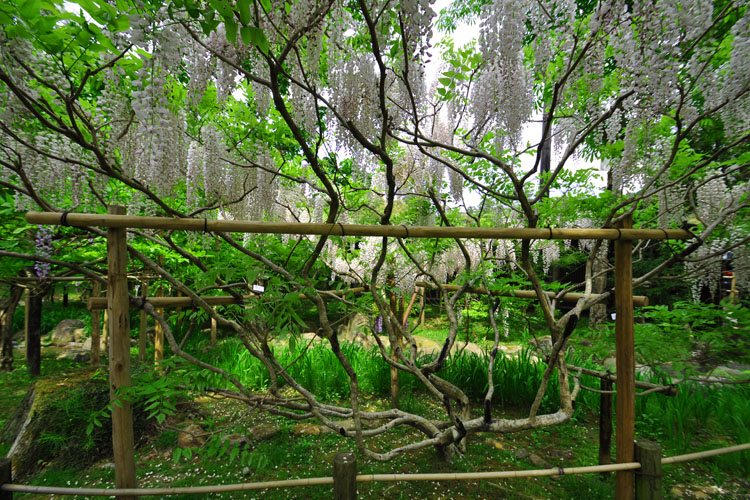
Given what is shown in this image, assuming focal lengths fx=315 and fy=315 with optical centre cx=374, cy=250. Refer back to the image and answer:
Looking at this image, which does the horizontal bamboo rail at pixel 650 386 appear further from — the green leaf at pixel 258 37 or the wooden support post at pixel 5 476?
the wooden support post at pixel 5 476

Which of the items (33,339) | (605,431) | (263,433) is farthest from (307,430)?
(33,339)

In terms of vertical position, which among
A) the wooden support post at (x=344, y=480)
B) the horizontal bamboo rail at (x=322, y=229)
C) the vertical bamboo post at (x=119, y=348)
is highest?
the horizontal bamboo rail at (x=322, y=229)

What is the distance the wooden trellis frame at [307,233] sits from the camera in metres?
1.27

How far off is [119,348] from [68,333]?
6.82 metres

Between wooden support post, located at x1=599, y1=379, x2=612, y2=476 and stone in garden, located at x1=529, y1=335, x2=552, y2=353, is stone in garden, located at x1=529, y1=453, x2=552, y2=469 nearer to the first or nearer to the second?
wooden support post, located at x1=599, y1=379, x2=612, y2=476

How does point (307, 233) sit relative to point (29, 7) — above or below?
below

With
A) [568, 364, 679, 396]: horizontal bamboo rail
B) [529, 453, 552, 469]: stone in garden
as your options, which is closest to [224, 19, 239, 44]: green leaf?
[568, 364, 679, 396]: horizontal bamboo rail

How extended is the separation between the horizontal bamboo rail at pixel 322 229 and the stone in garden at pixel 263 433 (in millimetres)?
1874

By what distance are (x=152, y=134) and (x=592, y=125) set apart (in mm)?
2300

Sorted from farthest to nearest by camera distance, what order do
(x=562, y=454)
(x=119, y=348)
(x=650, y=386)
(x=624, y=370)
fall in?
(x=562, y=454) < (x=650, y=386) < (x=624, y=370) < (x=119, y=348)

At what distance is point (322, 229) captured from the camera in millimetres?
1401

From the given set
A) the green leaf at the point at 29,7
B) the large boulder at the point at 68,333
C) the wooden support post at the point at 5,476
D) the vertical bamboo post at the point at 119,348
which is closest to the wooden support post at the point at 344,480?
the vertical bamboo post at the point at 119,348

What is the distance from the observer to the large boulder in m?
5.92

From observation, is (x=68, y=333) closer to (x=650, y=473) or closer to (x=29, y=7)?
(x=29, y=7)
